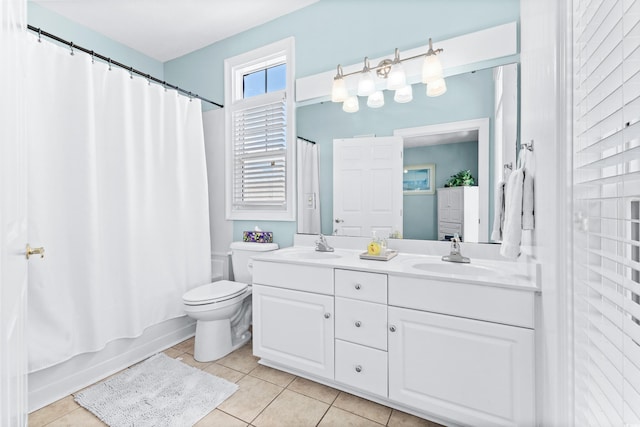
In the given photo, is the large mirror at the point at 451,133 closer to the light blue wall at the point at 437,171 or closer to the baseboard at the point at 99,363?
the light blue wall at the point at 437,171

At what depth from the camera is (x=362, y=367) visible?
5.08 ft

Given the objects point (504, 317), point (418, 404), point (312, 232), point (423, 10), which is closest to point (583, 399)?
point (504, 317)

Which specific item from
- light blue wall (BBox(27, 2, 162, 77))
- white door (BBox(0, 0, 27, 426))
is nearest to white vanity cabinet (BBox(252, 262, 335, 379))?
white door (BBox(0, 0, 27, 426))

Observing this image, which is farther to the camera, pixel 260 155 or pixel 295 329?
pixel 260 155

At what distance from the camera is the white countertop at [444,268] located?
1267mm

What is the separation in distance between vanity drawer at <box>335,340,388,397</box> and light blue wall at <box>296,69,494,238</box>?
0.77m

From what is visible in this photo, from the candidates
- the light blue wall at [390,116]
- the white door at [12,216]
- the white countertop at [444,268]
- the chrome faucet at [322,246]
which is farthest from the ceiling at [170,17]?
the white countertop at [444,268]

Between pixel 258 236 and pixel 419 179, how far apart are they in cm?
141

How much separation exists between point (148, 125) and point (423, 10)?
2.04 m

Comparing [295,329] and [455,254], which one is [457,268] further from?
[295,329]

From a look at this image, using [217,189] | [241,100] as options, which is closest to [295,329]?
[217,189]

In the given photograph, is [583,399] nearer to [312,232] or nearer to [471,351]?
[471,351]

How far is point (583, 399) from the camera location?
673mm

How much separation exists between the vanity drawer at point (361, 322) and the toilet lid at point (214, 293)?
865 mm
